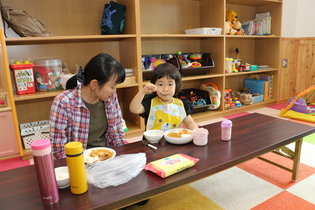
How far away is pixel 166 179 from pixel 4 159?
1.81m

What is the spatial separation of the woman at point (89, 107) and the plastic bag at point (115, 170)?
38cm

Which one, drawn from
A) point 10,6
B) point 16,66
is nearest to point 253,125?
point 16,66

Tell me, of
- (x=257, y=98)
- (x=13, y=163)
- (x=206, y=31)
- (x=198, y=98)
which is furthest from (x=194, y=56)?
(x=13, y=163)

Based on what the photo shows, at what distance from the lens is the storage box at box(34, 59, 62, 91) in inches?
89.0

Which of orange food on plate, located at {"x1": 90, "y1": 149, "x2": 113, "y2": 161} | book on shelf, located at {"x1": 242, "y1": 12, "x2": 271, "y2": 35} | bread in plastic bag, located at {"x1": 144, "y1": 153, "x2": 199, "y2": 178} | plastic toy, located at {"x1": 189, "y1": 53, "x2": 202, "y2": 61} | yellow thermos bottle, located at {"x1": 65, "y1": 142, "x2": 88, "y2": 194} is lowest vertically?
bread in plastic bag, located at {"x1": 144, "y1": 153, "x2": 199, "y2": 178}

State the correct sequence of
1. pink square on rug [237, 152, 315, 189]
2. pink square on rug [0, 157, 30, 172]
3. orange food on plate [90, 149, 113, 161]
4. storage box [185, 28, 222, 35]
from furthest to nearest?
storage box [185, 28, 222, 35] → pink square on rug [0, 157, 30, 172] → pink square on rug [237, 152, 315, 189] → orange food on plate [90, 149, 113, 161]

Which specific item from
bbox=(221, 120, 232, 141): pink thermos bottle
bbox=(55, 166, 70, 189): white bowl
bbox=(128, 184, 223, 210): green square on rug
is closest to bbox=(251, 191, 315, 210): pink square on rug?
bbox=(128, 184, 223, 210): green square on rug

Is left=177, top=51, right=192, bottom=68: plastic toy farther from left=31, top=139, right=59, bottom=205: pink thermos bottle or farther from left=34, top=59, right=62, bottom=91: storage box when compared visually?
left=31, top=139, right=59, bottom=205: pink thermos bottle

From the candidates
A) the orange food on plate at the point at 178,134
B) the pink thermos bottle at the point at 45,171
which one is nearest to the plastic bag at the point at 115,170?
the pink thermos bottle at the point at 45,171

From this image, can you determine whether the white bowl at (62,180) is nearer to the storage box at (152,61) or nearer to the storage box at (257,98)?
the storage box at (152,61)

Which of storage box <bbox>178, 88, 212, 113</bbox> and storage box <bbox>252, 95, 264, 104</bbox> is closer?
storage box <bbox>178, 88, 212, 113</bbox>

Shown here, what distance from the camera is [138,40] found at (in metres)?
2.45

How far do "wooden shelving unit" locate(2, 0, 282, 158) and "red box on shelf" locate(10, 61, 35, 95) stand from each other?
9cm

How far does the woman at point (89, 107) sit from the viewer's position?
4.07ft
